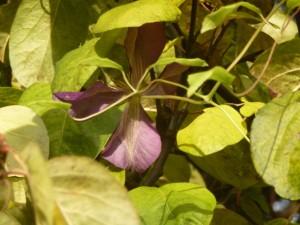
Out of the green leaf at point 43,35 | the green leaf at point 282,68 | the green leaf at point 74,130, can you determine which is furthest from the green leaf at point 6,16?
the green leaf at point 282,68

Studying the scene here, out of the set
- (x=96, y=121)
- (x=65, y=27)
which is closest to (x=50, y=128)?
(x=96, y=121)

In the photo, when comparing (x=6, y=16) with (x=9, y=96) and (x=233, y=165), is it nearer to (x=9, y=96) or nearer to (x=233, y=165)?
(x=9, y=96)

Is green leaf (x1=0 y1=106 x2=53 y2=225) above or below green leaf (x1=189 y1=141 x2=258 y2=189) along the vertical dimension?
above

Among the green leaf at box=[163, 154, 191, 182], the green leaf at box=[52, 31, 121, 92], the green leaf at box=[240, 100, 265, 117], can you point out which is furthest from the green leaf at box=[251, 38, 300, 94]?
the green leaf at box=[163, 154, 191, 182]

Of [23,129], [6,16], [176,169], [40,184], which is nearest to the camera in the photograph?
[40,184]

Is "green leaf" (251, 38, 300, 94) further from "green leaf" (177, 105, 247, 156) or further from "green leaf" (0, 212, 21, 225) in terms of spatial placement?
"green leaf" (0, 212, 21, 225)

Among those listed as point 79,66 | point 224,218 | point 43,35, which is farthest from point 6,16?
point 224,218
